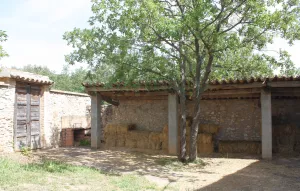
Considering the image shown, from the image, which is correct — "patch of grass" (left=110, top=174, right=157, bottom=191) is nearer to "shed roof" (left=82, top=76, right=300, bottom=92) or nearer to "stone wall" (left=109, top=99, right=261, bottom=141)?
"shed roof" (left=82, top=76, right=300, bottom=92)

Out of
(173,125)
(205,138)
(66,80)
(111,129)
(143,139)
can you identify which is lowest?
(143,139)

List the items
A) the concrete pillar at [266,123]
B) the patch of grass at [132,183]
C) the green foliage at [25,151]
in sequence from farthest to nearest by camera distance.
A: the green foliage at [25,151], the concrete pillar at [266,123], the patch of grass at [132,183]

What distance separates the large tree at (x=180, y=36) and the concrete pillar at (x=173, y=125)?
1.26m

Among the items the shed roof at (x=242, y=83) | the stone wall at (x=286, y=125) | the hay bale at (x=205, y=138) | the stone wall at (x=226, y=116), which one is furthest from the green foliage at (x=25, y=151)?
the stone wall at (x=286, y=125)

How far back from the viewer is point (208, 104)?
11.8m

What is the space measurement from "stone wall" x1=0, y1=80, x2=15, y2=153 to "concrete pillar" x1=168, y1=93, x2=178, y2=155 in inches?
226

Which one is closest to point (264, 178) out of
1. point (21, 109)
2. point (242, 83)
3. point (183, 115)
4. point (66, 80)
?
point (183, 115)

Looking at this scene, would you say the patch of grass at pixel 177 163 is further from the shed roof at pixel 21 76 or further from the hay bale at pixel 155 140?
the shed roof at pixel 21 76

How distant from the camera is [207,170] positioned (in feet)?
25.8

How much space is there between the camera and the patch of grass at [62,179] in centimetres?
544

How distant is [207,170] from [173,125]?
2.78 meters

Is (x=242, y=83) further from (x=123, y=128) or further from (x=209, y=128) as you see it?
(x=123, y=128)

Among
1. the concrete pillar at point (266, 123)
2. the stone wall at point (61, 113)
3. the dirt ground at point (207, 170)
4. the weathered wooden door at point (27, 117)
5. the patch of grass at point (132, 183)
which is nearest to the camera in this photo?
the patch of grass at point (132, 183)

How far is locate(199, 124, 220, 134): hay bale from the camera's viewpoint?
11074 millimetres
